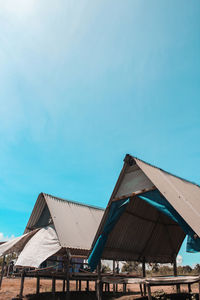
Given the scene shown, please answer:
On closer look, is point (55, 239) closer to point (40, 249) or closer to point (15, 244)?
point (40, 249)

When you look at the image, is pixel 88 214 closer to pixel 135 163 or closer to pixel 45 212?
pixel 45 212

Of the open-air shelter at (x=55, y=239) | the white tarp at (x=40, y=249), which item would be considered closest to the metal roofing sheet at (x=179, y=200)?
the open-air shelter at (x=55, y=239)

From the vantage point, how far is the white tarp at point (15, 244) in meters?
13.0

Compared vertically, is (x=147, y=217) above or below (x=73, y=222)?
below

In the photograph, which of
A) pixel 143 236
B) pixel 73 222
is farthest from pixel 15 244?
pixel 143 236

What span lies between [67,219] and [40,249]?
2325 millimetres

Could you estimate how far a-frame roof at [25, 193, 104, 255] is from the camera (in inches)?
496

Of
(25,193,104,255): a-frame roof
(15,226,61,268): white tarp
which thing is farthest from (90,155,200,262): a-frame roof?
(15,226,61,268): white tarp

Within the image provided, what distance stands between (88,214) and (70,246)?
394 cm

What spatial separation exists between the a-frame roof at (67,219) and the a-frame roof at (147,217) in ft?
11.3

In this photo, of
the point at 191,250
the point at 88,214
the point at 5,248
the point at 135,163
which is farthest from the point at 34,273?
the point at 191,250

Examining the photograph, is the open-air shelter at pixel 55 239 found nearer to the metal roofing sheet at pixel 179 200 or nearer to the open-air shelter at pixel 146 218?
the open-air shelter at pixel 146 218

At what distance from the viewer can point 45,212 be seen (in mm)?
14883

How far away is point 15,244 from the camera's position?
1326 centimetres
